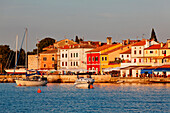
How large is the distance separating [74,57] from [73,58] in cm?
38

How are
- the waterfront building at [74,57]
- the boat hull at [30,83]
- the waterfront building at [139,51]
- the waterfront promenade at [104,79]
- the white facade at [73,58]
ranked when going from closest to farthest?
the boat hull at [30,83]
the waterfront promenade at [104,79]
the waterfront building at [139,51]
the white facade at [73,58]
the waterfront building at [74,57]

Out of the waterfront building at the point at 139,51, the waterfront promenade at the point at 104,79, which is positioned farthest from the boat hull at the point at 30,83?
the waterfront building at the point at 139,51

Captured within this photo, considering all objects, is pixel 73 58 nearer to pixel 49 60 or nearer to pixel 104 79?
pixel 49 60

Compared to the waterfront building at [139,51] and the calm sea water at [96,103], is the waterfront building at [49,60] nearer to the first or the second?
the waterfront building at [139,51]

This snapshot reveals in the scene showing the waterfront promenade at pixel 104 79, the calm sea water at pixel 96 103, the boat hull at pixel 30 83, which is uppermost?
the waterfront promenade at pixel 104 79

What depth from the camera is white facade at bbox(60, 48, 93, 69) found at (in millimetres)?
129875

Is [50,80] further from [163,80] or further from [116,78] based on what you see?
[163,80]

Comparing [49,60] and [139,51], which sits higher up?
[139,51]

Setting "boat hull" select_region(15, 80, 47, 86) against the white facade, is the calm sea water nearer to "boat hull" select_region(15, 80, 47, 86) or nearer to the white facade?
"boat hull" select_region(15, 80, 47, 86)

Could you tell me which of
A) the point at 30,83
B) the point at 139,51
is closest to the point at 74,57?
the point at 139,51

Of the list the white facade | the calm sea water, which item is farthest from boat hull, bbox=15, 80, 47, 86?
the white facade

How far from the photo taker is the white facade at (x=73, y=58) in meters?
130

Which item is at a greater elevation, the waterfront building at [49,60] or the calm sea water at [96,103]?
the waterfront building at [49,60]

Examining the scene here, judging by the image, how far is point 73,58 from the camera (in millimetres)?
132000
